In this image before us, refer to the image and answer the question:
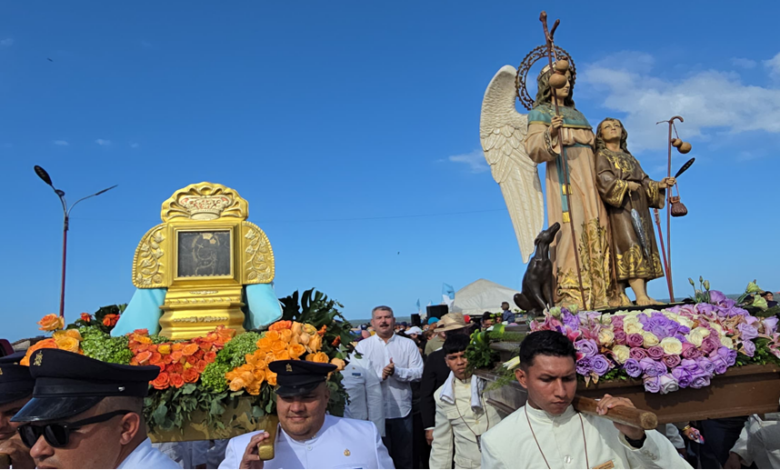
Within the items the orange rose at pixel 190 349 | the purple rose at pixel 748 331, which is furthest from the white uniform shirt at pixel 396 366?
the purple rose at pixel 748 331

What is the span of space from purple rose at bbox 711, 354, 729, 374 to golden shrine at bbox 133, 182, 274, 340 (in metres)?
3.36

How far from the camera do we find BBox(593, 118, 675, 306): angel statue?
20.8 feet

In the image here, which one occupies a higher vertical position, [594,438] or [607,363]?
[607,363]

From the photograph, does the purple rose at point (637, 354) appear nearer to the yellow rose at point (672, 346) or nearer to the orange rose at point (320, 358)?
the yellow rose at point (672, 346)

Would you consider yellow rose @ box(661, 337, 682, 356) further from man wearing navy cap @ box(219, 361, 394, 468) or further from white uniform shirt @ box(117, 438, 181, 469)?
white uniform shirt @ box(117, 438, 181, 469)

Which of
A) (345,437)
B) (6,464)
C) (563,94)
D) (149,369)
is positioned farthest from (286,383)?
(563,94)

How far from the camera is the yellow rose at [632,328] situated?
354 centimetres

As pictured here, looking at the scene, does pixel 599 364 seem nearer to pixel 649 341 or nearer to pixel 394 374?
pixel 649 341

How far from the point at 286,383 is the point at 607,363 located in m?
1.86

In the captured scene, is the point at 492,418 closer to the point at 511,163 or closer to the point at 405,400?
the point at 405,400

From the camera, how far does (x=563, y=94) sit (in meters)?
7.07

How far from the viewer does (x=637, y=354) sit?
11.0ft

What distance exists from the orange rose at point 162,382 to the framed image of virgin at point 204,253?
1.32m

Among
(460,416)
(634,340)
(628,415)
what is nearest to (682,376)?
(634,340)
